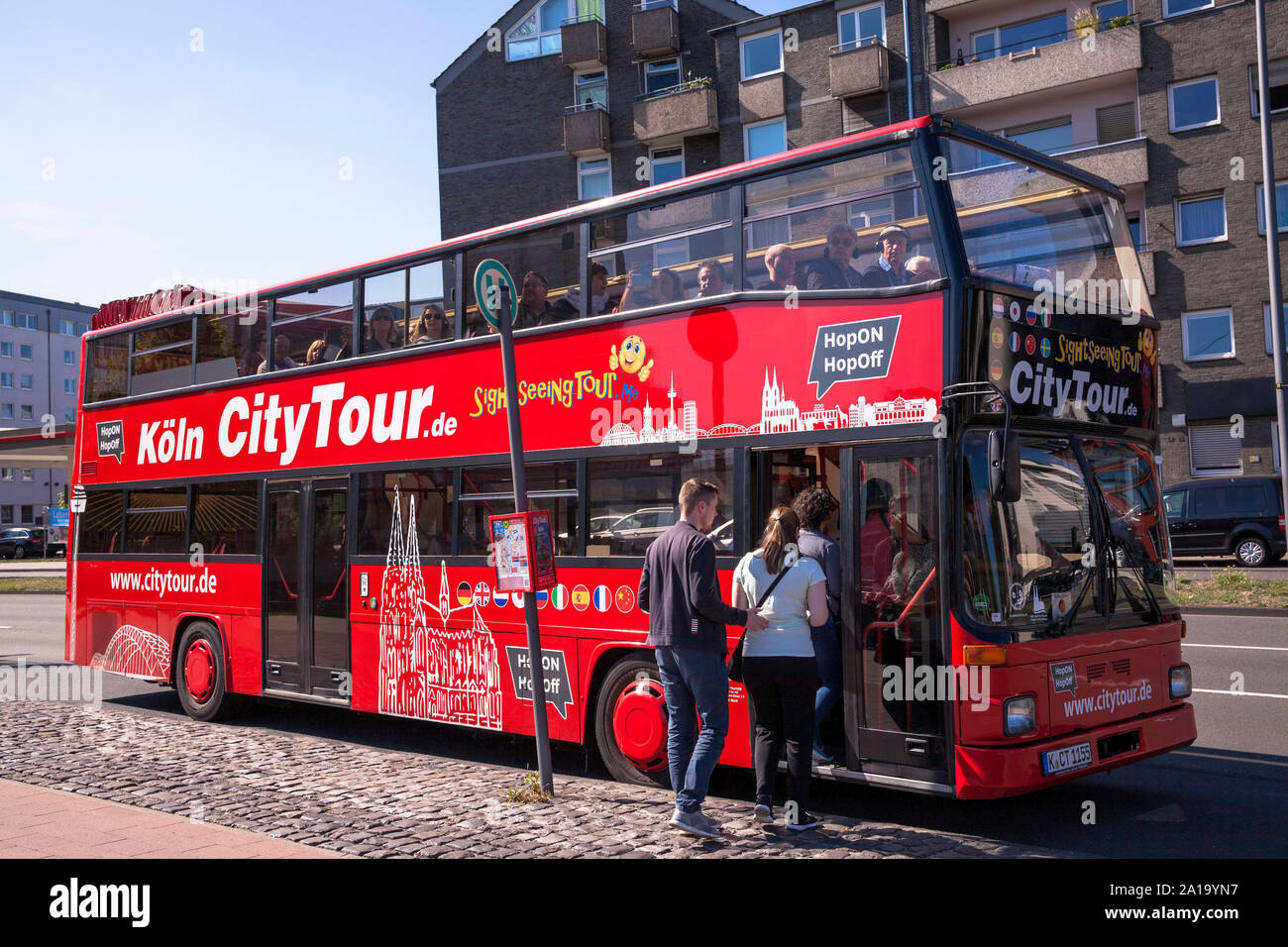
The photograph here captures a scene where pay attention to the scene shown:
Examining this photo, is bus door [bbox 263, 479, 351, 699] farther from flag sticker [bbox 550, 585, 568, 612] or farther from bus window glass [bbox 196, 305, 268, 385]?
flag sticker [bbox 550, 585, 568, 612]

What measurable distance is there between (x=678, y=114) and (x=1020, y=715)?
34.5 metres

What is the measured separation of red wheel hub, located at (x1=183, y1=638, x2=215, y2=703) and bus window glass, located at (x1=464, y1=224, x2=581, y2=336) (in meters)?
4.92

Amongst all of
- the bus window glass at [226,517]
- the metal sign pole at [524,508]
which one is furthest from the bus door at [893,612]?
the bus window glass at [226,517]

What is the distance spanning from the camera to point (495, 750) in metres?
9.79

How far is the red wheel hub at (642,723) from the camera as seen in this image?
772 cm

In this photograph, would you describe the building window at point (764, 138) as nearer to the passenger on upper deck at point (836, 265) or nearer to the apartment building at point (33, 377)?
the passenger on upper deck at point (836, 265)

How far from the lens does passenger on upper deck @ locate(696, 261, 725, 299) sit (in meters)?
7.74

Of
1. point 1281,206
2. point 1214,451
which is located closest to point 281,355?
point 1214,451

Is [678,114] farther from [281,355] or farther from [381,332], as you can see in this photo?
[381,332]

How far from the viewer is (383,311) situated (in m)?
10.2

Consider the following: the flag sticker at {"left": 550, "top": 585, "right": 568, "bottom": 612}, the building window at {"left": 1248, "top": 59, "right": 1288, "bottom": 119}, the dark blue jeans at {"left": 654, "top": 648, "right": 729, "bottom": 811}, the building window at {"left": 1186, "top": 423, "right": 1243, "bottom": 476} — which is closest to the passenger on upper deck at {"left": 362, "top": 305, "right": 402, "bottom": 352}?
the flag sticker at {"left": 550, "top": 585, "right": 568, "bottom": 612}

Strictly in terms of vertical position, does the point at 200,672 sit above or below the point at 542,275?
below
